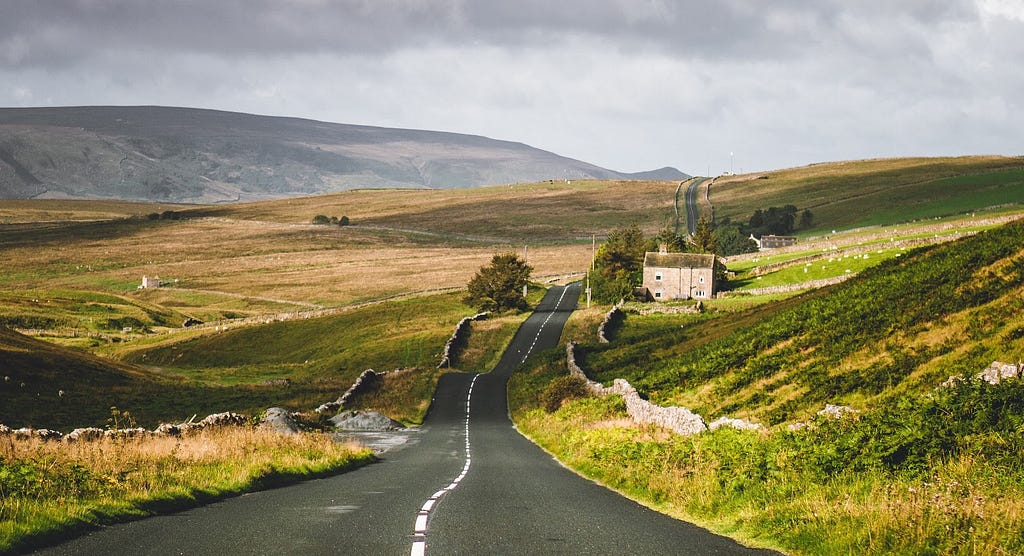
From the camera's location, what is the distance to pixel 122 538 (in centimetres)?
1324

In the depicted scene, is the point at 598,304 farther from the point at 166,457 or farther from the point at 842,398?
the point at 166,457

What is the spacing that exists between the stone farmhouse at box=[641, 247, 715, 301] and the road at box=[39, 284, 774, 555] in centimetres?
9653

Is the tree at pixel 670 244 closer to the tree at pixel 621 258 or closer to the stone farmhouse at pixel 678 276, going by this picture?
the tree at pixel 621 258

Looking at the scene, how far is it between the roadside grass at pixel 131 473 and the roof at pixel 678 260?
96.5m

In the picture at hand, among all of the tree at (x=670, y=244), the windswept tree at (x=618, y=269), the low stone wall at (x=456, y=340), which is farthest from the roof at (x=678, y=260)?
the low stone wall at (x=456, y=340)

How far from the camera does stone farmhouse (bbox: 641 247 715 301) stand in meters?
122

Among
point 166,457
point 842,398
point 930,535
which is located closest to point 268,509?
point 166,457

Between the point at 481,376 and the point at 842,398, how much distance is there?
4976cm

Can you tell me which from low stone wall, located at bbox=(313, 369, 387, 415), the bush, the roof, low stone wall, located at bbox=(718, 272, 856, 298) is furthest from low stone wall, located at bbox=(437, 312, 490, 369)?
low stone wall, located at bbox=(718, 272, 856, 298)

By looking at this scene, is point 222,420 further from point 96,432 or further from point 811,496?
point 811,496

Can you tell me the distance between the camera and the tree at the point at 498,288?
A: 120m

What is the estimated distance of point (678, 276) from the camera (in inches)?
4924

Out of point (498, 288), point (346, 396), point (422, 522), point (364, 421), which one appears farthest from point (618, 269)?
point (422, 522)

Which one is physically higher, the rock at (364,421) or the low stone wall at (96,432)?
the low stone wall at (96,432)
